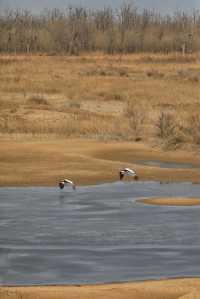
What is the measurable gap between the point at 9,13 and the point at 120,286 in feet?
338

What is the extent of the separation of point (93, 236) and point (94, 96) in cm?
3230

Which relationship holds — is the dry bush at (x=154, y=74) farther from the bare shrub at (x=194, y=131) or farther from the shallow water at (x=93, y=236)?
the shallow water at (x=93, y=236)

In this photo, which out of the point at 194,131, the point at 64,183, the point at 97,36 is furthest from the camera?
the point at 97,36

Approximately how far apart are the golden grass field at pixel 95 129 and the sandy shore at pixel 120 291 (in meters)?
0.01

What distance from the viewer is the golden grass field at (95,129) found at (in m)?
14.1

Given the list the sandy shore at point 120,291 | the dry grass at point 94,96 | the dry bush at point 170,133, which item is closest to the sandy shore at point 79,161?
the dry bush at point 170,133

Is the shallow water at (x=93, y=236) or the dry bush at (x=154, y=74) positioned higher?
the dry bush at (x=154, y=74)

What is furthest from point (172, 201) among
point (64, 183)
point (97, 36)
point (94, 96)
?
point (97, 36)

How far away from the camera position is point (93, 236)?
58.6ft

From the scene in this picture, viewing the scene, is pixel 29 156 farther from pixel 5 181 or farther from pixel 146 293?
pixel 146 293

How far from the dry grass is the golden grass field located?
5 cm

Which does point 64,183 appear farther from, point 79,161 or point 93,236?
point 93,236

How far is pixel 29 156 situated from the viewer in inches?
1161

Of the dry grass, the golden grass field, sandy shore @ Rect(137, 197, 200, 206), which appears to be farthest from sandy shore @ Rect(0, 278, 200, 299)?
the dry grass
